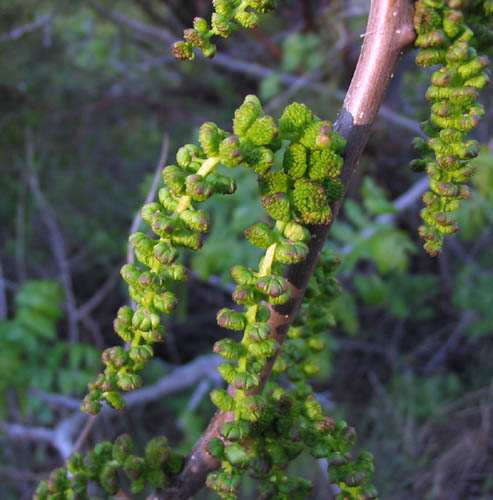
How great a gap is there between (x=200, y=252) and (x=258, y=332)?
242cm

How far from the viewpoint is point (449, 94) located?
79cm

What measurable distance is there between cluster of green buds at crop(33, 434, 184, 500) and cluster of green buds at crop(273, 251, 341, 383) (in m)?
0.30

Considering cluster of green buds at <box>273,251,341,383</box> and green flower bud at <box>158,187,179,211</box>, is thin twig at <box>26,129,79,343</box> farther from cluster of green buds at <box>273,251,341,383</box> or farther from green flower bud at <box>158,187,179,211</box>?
green flower bud at <box>158,187,179,211</box>

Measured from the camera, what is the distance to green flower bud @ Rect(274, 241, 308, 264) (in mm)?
798

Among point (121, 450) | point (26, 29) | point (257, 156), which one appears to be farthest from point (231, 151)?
point (26, 29)

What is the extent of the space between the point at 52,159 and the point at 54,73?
3.99ft

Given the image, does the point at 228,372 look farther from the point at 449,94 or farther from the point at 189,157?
the point at 449,94

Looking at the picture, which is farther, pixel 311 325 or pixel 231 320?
pixel 311 325

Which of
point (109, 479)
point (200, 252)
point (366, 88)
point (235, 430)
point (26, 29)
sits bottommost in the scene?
point (109, 479)

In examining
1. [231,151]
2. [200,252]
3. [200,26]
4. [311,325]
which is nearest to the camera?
[231,151]

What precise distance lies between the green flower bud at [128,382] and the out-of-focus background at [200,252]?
2030 millimetres

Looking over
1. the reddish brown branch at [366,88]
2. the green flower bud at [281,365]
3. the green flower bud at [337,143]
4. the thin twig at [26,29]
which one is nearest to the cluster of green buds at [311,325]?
the green flower bud at [281,365]

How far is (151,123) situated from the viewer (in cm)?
610

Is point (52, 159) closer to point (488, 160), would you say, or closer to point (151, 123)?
point (151, 123)
